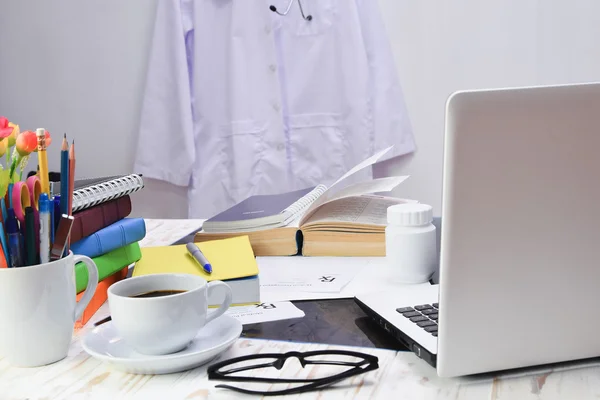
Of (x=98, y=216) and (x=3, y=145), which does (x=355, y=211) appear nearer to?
(x=98, y=216)

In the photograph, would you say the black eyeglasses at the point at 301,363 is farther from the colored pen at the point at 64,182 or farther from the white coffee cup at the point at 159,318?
the colored pen at the point at 64,182

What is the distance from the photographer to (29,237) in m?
0.71

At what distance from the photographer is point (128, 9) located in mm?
2490

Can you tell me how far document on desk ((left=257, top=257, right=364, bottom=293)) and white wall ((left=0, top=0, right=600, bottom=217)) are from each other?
1331 mm

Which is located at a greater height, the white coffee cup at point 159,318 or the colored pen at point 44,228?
the colored pen at point 44,228

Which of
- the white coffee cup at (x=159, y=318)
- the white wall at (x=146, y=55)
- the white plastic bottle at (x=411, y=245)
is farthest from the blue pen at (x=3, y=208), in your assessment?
the white wall at (x=146, y=55)

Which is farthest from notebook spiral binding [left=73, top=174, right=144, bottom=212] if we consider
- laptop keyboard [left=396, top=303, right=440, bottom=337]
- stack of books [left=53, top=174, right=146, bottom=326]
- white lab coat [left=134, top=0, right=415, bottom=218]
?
white lab coat [left=134, top=0, right=415, bottom=218]

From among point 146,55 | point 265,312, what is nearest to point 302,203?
point 265,312

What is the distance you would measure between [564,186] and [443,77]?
1.86 m

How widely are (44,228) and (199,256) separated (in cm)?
30

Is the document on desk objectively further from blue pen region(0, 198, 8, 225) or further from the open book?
blue pen region(0, 198, 8, 225)

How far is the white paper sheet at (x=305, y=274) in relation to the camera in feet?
3.23

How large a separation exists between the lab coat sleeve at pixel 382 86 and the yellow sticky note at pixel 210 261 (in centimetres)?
140

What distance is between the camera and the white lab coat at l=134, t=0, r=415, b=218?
7.76 ft
